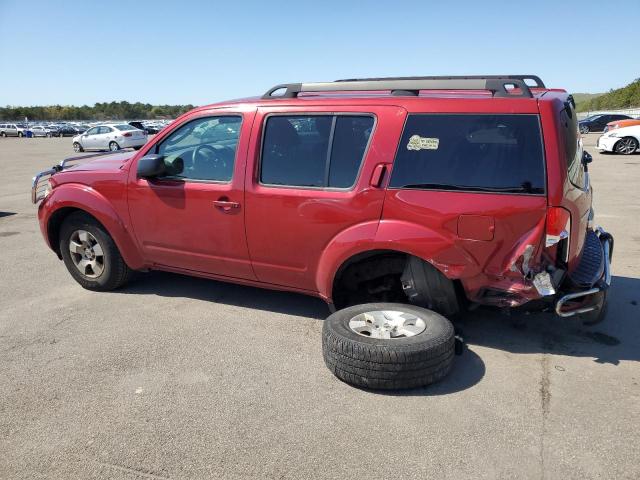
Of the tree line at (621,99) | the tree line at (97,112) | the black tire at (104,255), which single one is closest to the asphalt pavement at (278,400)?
the black tire at (104,255)

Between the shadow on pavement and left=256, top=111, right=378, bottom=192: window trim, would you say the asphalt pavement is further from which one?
left=256, top=111, right=378, bottom=192: window trim

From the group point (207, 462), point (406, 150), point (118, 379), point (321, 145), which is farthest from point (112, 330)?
point (406, 150)

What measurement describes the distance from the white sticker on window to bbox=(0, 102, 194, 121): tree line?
9481 cm

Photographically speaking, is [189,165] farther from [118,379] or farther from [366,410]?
[366,410]

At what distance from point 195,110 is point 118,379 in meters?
2.26

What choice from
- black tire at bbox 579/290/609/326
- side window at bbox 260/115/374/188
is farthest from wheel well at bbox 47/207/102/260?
→ black tire at bbox 579/290/609/326

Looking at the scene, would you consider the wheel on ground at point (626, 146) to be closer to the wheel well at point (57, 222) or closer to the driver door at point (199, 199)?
the driver door at point (199, 199)

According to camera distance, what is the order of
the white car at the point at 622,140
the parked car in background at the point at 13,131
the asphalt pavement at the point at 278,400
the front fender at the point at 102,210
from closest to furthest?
the asphalt pavement at the point at 278,400
the front fender at the point at 102,210
the white car at the point at 622,140
the parked car in background at the point at 13,131

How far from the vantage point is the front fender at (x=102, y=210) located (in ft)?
15.1

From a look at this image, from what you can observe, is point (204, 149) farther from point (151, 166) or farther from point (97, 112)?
point (97, 112)

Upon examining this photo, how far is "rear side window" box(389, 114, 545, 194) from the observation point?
10.3 feet

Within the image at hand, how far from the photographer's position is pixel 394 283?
3844 millimetres

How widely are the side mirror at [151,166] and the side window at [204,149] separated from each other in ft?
0.27

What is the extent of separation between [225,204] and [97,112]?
A: 12392 cm
